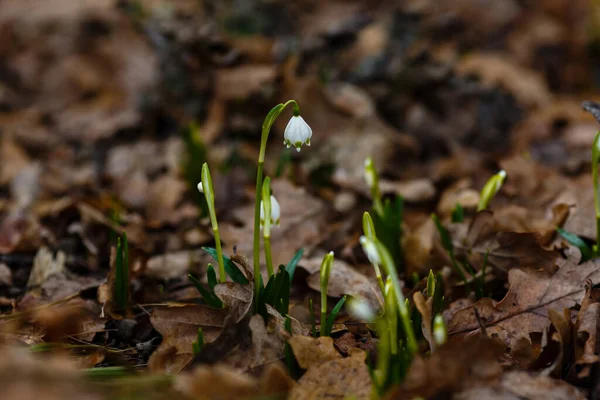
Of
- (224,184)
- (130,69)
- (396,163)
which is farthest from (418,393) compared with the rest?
(130,69)

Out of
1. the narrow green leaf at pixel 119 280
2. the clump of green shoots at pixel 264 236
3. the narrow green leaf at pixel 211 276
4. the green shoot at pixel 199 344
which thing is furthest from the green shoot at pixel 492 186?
the narrow green leaf at pixel 119 280

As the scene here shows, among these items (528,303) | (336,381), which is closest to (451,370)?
(336,381)

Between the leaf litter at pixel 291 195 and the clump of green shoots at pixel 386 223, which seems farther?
the clump of green shoots at pixel 386 223

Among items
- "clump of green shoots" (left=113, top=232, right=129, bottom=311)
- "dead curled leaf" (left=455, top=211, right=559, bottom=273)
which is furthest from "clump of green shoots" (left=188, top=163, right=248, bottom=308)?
"dead curled leaf" (left=455, top=211, right=559, bottom=273)

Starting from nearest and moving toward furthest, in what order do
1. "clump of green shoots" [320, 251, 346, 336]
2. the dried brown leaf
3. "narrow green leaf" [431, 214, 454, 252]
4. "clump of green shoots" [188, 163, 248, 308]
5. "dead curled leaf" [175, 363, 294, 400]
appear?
"dead curled leaf" [175, 363, 294, 400], the dried brown leaf, "clump of green shoots" [320, 251, 346, 336], "clump of green shoots" [188, 163, 248, 308], "narrow green leaf" [431, 214, 454, 252]

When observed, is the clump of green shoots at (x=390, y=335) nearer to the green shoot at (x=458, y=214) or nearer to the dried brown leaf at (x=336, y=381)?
the dried brown leaf at (x=336, y=381)

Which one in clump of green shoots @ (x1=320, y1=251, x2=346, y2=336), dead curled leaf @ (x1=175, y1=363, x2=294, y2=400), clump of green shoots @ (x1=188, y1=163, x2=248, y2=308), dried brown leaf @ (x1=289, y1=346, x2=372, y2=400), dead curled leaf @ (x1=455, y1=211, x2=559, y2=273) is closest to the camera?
dead curled leaf @ (x1=175, y1=363, x2=294, y2=400)

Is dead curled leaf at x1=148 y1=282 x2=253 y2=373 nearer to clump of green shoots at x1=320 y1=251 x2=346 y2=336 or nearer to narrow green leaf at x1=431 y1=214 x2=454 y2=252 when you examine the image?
clump of green shoots at x1=320 y1=251 x2=346 y2=336

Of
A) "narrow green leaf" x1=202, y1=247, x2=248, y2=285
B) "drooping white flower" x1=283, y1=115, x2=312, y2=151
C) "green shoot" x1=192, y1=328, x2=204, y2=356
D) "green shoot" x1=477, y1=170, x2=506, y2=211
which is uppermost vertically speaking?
"drooping white flower" x1=283, y1=115, x2=312, y2=151

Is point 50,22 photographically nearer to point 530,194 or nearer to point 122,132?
point 122,132
